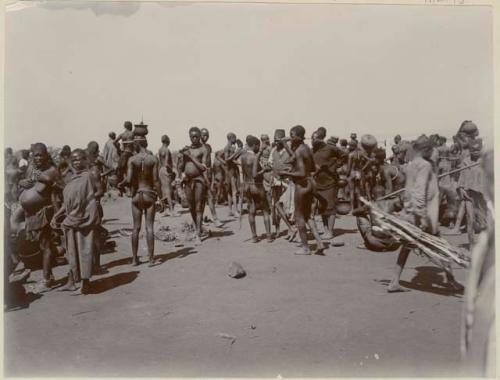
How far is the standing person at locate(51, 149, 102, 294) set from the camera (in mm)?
4801

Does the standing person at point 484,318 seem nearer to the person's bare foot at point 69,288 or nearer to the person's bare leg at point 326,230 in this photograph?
the person's bare leg at point 326,230

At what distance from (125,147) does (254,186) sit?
1731 mm

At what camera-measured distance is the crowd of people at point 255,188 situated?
471 centimetres

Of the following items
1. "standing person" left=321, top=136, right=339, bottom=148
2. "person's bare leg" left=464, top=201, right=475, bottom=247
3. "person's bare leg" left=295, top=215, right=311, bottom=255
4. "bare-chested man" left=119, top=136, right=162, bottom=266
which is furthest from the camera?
"standing person" left=321, top=136, right=339, bottom=148

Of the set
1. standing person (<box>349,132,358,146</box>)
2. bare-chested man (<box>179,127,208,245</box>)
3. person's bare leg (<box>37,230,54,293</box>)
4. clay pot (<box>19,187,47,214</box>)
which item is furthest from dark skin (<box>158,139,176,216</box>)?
standing person (<box>349,132,358,146</box>)

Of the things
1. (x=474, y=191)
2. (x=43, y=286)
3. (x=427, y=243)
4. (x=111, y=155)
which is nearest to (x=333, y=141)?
(x=474, y=191)

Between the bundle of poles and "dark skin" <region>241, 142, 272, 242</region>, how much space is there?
220cm

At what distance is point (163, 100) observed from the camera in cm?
519

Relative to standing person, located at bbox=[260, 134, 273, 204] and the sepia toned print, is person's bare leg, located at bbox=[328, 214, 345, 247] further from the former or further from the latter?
standing person, located at bbox=[260, 134, 273, 204]

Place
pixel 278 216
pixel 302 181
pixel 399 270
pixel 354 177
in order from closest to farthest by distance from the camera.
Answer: pixel 399 270 < pixel 302 181 < pixel 278 216 < pixel 354 177

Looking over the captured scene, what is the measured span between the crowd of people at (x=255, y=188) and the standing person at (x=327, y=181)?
13 mm

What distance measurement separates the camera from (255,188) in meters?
6.50

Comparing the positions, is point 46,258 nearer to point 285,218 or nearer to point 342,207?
point 285,218

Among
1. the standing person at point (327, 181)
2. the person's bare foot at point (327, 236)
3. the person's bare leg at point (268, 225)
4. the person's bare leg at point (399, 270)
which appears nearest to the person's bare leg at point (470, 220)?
the person's bare leg at point (399, 270)
